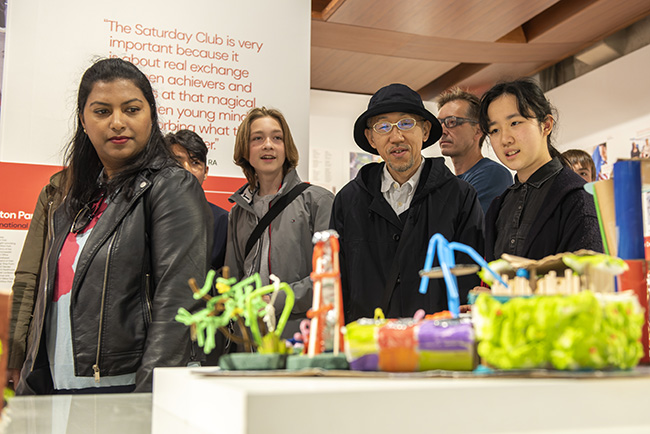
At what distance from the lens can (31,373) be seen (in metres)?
1.73

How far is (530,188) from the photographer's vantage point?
78.8 inches

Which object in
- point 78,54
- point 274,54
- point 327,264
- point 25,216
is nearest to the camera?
point 327,264

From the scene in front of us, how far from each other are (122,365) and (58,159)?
5.24 ft

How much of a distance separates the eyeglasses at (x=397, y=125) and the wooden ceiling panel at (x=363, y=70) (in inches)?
129

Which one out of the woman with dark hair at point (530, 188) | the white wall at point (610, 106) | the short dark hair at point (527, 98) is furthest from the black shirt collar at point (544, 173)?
the white wall at point (610, 106)

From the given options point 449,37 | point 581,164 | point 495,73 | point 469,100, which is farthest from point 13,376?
point 495,73

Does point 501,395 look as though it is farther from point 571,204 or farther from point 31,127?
point 31,127

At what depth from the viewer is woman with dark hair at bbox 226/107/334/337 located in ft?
8.18

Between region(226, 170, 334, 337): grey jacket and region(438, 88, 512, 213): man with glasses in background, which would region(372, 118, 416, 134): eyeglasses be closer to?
region(226, 170, 334, 337): grey jacket

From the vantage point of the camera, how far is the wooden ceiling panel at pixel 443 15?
4.55 metres

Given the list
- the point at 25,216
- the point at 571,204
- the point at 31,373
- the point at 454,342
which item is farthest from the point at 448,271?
the point at 25,216

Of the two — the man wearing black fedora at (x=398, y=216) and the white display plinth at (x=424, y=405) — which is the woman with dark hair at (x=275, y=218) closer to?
the man wearing black fedora at (x=398, y=216)

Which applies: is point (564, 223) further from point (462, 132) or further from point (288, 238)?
point (462, 132)

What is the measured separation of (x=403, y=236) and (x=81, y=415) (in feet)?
4.56
